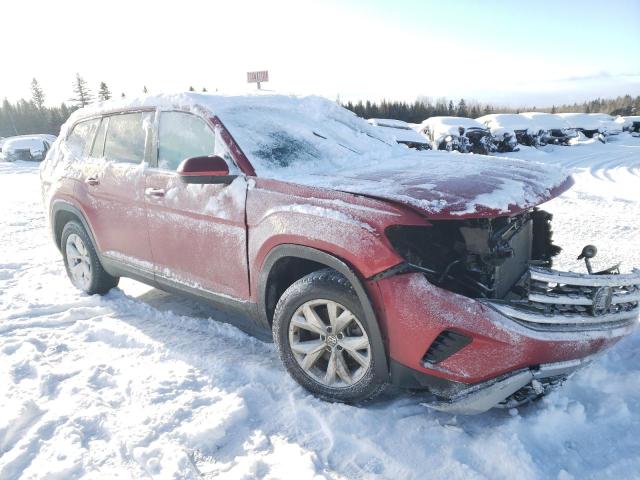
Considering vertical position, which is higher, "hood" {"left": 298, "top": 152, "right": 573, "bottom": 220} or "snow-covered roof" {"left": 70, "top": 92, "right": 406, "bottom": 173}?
"snow-covered roof" {"left": 70, "top": 92, "right": 406, "bottom": 173}

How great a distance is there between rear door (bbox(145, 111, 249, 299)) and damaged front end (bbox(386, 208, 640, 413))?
3.60 ft

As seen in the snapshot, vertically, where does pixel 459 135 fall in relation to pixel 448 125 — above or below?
below

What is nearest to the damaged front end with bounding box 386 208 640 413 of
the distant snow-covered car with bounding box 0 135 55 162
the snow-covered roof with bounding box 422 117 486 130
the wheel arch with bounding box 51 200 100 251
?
the wheel arch with bounding box 51 200 100 251

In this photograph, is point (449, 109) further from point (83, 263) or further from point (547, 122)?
point (83, 263)

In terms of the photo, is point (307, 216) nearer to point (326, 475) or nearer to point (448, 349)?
point (448, 349)

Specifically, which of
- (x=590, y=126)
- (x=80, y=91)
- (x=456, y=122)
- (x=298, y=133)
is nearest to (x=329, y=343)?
(x=298, y=133)

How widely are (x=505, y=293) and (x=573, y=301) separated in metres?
0.39

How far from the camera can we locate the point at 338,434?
2.38m

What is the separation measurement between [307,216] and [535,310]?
47.8 inches

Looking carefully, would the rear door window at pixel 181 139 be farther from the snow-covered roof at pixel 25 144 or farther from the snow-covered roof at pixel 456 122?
the snow-covered roof at pixel 25 144

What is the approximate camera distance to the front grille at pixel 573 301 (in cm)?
220

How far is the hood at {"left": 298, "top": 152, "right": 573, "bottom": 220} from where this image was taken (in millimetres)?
2211

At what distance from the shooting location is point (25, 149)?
73.0 feet

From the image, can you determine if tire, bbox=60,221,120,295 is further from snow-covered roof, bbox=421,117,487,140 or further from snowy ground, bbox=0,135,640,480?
snow-covered roof, bbox=421,117,487,140
